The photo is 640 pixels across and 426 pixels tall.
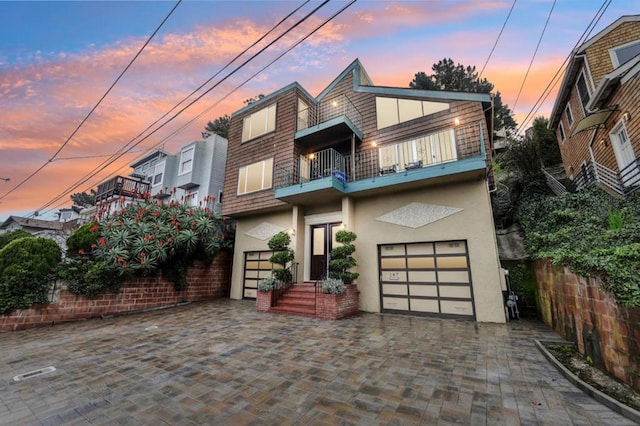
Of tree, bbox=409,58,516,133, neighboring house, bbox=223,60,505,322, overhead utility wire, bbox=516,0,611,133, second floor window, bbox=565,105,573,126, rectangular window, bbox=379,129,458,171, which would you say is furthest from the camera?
tree, bbox=409,58,516,133

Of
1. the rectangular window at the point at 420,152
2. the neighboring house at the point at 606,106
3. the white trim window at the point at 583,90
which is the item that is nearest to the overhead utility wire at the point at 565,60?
the neighboring house at the point at 606,106

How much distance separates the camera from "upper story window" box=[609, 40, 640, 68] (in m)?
9.70

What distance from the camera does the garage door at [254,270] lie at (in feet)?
37.5

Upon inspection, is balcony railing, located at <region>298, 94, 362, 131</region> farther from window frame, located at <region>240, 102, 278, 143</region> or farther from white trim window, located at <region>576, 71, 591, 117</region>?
white trim window, located at <region>576, 71, 591, 117</region>

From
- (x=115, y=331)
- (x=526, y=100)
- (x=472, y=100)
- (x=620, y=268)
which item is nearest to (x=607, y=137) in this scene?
(x=526, y=100)

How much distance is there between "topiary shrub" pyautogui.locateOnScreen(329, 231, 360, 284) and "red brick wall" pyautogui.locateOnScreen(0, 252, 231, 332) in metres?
6.77

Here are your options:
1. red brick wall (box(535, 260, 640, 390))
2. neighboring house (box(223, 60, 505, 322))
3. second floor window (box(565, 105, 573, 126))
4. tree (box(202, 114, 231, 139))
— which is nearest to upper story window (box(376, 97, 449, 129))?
neighboring house (box(223, 60, 505, 322))

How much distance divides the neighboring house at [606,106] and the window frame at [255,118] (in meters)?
12.5

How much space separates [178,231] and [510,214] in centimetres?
1395

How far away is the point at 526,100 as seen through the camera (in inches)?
464

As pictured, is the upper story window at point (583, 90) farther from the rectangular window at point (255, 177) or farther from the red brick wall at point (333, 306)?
the rectangular window at point (255, 177)

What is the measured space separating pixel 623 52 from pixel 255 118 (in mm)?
16179

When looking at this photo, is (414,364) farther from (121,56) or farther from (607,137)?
(607,137)

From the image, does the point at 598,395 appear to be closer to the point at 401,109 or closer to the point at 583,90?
the point at 401,109
